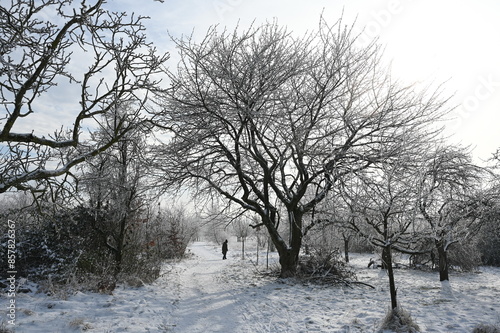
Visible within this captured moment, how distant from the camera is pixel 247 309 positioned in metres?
6.75

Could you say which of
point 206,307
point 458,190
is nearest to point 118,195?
point 206,307

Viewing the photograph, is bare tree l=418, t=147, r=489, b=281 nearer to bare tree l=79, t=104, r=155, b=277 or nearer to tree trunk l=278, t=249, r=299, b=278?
tree trunk l=278, t=249, r=299, b=278

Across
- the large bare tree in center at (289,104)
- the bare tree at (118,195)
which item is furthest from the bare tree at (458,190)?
the bare tree at (118,195)

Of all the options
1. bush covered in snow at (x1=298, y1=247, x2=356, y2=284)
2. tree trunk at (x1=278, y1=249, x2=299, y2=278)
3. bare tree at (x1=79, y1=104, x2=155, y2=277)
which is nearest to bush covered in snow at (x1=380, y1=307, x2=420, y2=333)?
bush covered in snow at (x1=298, y1=247, x2=356, y2=284)

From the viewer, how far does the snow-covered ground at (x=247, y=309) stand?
Answer: 5.27 metres

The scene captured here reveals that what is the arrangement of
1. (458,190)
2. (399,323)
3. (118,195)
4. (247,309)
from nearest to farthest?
1. (399,323)
2. (247,309)
3. (118,195)
4. (458,190)

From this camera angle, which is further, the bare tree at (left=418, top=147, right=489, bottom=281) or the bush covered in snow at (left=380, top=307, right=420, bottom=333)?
the bare tree at (left=418, top=147, right=489, bottom=281)

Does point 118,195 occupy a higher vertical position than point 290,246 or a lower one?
higher

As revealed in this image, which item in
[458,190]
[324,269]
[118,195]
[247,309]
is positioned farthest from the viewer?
[324,269]

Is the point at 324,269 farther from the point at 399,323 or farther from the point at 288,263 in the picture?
the point at 399,323

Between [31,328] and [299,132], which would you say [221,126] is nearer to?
[299,132]

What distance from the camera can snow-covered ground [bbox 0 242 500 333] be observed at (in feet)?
17.3

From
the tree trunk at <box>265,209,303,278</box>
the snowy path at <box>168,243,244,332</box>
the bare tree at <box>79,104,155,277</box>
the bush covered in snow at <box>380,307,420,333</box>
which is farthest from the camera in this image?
the tree trunk at <box>265,209,303,278</box>

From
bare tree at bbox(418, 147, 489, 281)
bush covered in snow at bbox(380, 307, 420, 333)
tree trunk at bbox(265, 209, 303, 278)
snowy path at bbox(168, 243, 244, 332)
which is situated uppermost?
bare tree at bbox(418, 147, 489, 281)
